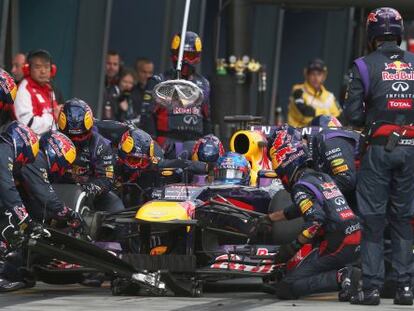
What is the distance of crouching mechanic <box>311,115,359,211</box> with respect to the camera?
13414mm

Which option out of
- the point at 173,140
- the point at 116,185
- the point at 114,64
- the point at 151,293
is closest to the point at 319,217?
the point at 151,293

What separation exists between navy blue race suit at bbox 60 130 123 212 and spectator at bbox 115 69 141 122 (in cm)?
533

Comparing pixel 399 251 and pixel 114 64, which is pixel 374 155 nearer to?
pixel 399 251

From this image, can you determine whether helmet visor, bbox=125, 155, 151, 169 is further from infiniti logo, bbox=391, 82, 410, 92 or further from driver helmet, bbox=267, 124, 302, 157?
infiniti logo, bbox=391, 82, 410, 92

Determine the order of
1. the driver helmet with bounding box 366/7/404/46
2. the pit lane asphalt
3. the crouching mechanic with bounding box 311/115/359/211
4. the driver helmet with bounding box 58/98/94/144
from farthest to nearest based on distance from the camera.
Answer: the driver helmet with bounding box 58/98/94/144, the crouching mechanic with bounding box 311/115/359/211, the driver helmet with bounding box 366/7/404/46, the pit lane asphalt

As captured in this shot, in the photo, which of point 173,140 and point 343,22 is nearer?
point 173,140

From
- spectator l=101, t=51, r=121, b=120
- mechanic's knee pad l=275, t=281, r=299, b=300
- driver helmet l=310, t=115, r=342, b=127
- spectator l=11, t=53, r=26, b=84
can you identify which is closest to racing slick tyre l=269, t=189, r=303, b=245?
mechanic's knee pad l=275, t=281, r=299, b=300

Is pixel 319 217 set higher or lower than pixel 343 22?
lower

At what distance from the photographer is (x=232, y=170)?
14625mm

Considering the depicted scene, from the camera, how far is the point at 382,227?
1237cm

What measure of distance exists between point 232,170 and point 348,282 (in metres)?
2.33

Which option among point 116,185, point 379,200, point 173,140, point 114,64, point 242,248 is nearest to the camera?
point 379,200

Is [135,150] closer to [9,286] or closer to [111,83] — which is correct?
[9,286]

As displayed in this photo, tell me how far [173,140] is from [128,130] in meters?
2.17
